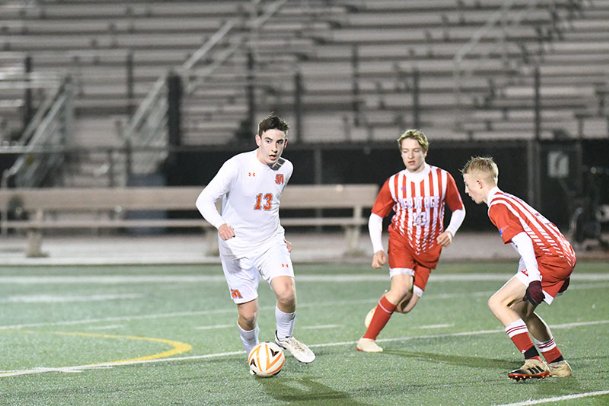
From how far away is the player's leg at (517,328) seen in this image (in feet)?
28.6

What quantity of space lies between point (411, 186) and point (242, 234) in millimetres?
1653

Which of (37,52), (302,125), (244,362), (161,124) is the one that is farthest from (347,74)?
(244,362)

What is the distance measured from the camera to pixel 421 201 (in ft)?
34.7

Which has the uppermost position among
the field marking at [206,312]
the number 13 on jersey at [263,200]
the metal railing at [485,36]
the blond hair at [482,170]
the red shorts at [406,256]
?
the metal railing at [485,36]

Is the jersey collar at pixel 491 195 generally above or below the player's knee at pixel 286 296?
above

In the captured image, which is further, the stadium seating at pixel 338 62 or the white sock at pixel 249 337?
the stadium seating at pixel 338 62

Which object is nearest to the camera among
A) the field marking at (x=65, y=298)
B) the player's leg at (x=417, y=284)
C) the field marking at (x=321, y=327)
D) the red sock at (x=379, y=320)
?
the red sock at (x=379, y=320)

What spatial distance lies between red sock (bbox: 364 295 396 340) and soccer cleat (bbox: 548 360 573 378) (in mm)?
1878

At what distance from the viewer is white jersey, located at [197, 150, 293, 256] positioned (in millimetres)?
9445

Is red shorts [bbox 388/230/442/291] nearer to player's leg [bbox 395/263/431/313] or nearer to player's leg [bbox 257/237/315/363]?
player's leg [bbox 395/263/431/313]

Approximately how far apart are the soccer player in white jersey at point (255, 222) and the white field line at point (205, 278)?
24.2 feet

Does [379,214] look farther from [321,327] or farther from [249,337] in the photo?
[321,327]

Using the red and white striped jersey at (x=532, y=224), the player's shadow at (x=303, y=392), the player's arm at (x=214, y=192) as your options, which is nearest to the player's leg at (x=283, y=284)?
the player's arm at (x=214, y=192)

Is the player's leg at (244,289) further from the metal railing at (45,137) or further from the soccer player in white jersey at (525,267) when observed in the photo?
the metal railing at (45,137)
